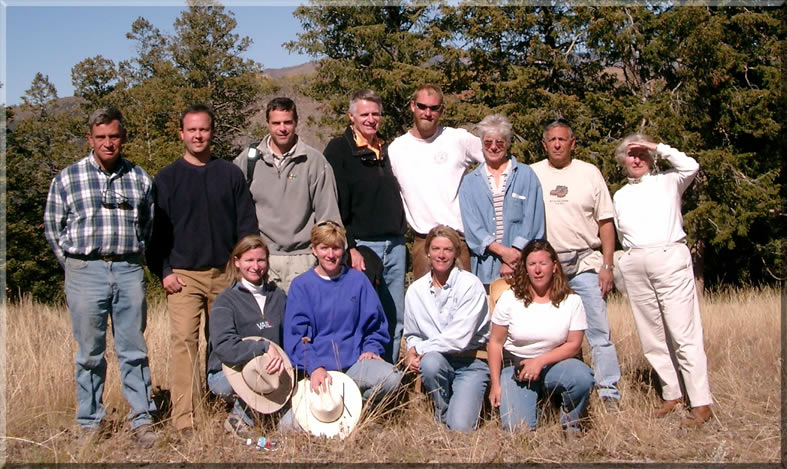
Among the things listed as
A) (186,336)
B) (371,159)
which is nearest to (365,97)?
(371,159)

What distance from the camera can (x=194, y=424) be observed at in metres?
4.89

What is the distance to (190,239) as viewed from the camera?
4.95 m

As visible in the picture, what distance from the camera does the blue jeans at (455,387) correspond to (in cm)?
479

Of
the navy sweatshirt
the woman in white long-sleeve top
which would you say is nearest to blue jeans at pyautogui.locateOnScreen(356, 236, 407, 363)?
the navy sweatshirt

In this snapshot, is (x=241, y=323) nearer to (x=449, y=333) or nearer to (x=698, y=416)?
(x=449, y=333)

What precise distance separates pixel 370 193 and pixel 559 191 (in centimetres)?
145

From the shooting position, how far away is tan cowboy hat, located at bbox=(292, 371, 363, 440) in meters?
4.63

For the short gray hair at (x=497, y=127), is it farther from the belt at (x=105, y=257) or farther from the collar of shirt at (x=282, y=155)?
the belt at (x=105, y=257)

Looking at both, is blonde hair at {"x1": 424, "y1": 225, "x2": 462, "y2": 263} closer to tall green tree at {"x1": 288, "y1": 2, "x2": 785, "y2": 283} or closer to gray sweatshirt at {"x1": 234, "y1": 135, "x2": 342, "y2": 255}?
gray sweatshirt at {"x1": 234, "y1": 135, "x2": 342, "y2": 255}

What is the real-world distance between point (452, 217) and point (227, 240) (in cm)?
172

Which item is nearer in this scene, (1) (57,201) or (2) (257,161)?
(1) (57,201)

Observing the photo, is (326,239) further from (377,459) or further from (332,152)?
(377,459)

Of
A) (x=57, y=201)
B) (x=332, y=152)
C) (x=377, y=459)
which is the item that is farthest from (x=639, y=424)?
(x=57, y=201)

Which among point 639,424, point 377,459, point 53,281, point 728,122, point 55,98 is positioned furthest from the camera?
point 55,98
